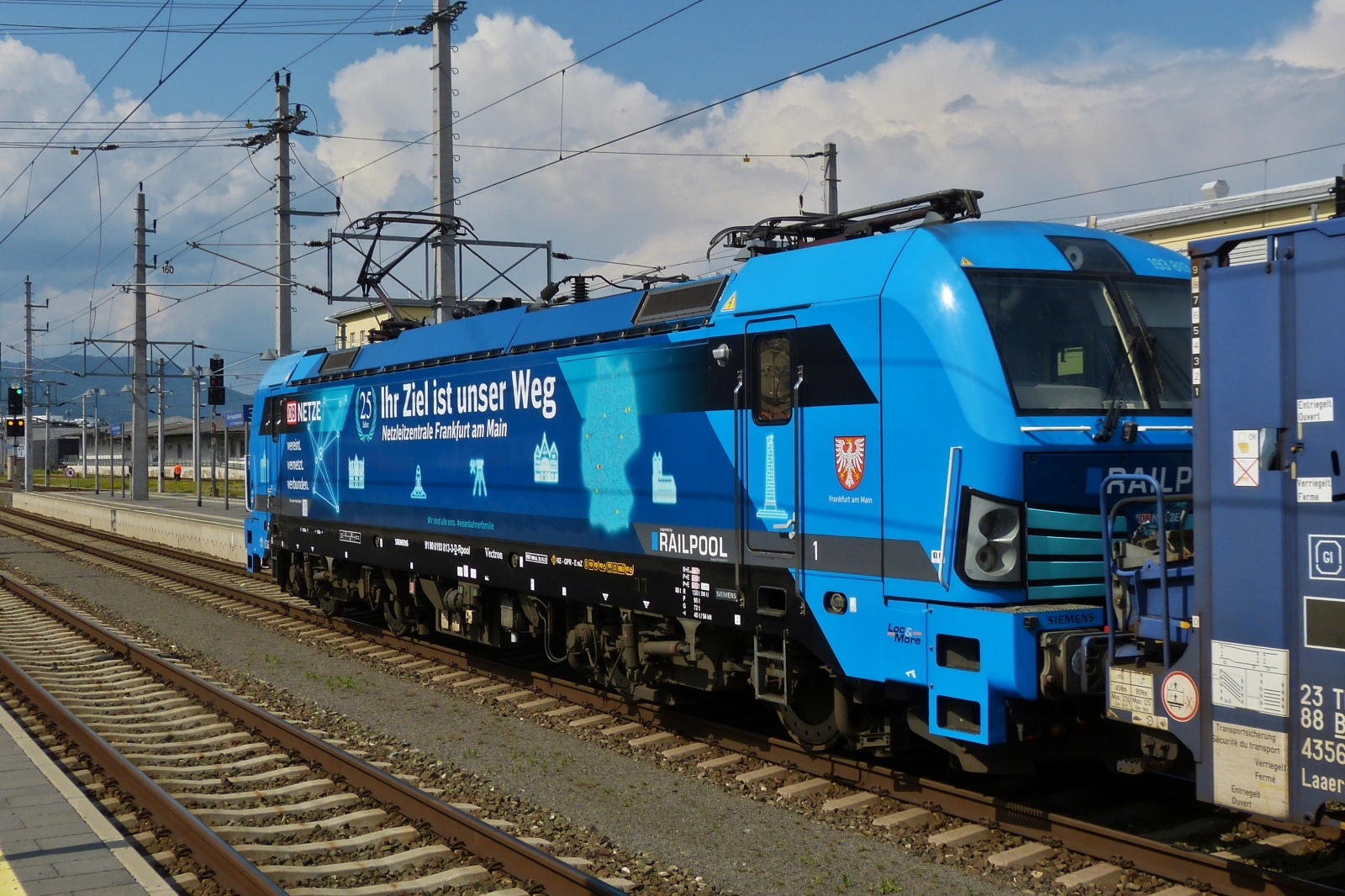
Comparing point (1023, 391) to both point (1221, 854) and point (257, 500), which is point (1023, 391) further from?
point (257, 500)

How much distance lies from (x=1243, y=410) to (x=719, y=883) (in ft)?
12.0

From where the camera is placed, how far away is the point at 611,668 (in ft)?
34.0

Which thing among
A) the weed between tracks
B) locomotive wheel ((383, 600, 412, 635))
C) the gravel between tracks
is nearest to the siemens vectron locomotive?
the gravel between tracks

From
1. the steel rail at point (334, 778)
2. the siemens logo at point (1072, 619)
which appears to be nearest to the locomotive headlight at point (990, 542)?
the siemens logo at point (1072, 619)

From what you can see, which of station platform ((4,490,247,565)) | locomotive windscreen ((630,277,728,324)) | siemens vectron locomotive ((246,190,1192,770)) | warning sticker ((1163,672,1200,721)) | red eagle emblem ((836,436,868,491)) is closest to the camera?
warning sticker ((1163,672,1200,721))

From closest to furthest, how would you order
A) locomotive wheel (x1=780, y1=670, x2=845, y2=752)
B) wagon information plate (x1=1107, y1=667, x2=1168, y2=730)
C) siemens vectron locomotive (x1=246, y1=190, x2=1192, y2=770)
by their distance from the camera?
wagon information plate (x1=1107, y1=667, x2=1168, y2=730), siemens vectron locomotive (x1=246, y1=190, x2=1192, y2=770), locomotive wheel (x1=780, y1=670, x2=845, y2=752)

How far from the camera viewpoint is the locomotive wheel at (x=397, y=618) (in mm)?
14602

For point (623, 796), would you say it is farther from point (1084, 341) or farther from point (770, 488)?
point (1084, 341)

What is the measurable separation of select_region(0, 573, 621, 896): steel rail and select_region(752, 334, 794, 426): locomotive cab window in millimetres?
3138

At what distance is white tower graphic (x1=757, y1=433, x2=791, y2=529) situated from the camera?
797cm

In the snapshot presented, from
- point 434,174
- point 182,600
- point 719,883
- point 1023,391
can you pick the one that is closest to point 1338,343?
point 1023,391

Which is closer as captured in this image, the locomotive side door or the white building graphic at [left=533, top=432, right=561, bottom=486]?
the locomotive side door

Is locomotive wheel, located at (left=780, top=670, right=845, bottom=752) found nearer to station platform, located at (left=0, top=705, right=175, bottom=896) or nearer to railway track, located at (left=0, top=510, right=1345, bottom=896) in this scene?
railway track, located at (left=0, top=510, right=1345, bottom=896)

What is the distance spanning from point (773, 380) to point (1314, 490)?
12.2 ft
